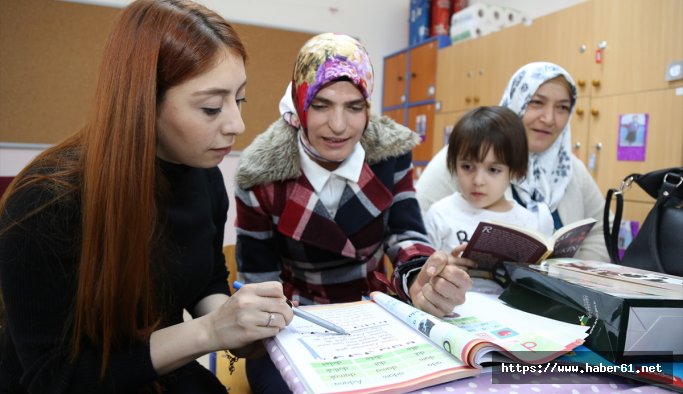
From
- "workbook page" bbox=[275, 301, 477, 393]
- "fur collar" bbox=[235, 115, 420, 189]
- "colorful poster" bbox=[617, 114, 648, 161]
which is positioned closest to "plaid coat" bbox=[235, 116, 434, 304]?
"fur collar" bbox=[235, 115, 420, 189]

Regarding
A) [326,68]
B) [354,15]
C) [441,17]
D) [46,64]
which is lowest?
[326,68]

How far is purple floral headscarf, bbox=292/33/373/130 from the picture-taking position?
1.25 metres

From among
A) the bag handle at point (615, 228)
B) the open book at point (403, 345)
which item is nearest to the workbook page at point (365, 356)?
the open book at point (403, 345)

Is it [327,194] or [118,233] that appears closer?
[118,233]

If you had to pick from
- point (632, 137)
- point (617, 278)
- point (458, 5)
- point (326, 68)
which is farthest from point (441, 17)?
point (617, 278)

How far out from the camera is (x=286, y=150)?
1297 mm

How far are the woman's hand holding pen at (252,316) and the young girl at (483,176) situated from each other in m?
0.86

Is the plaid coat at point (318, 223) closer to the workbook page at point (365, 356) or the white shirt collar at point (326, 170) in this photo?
the white shirt collar at point (326, 170)

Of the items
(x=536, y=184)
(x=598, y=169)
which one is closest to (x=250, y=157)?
(x=536, y=184)

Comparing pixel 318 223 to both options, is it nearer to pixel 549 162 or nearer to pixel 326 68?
pixel 326 68

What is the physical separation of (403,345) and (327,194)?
692mm

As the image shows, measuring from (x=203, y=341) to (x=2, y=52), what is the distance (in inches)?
125

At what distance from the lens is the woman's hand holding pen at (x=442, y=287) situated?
0.84m

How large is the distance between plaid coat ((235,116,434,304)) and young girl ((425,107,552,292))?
180mm
